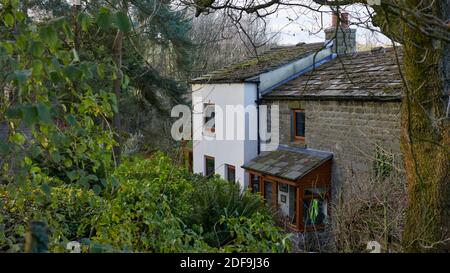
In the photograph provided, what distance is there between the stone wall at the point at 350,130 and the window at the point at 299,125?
171 mm

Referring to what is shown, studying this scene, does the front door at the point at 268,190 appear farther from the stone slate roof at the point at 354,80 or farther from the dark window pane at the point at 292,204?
the stone slate roof at the point at 354,80

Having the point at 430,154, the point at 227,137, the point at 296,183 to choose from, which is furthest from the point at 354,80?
the point at 430,154

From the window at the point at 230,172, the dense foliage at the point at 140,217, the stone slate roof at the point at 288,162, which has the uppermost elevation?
the dense foliage at the point at 140,217

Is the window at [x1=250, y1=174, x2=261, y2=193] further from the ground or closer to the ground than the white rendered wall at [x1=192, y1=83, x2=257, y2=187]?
closer to the ground

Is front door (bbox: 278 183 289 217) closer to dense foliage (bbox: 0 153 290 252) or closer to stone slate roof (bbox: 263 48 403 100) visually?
stone slate roof (bbox: 263 48 403 100)

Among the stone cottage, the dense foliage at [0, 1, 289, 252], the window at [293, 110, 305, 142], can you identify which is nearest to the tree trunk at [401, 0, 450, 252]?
the dense foliage at [0, 1, 289, 252]

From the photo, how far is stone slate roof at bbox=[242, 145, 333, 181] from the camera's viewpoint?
46.7ft

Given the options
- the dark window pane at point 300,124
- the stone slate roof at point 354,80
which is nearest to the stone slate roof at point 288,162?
the dark window pane at point 300,124

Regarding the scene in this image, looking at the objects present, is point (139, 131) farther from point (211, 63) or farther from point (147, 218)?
point (147, 218)

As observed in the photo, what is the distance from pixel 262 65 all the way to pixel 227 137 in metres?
3.19

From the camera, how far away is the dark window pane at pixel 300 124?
15.6 metres

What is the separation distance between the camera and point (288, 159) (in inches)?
606

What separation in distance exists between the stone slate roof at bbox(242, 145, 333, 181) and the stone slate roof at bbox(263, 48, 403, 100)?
5.98 feet
